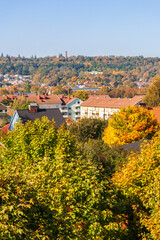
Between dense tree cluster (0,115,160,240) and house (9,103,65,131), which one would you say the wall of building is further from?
dense tree cluster (0,115,160,240)

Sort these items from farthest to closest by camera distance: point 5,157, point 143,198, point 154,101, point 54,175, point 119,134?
1. point 154,101
2. point 119,134
3. point 5,157
4. point 143,198
5. point 54,175

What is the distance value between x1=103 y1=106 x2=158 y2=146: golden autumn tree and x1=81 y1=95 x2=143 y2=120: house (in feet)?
102

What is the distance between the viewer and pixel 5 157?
60.5ft

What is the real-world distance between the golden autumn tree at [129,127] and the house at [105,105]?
102ft

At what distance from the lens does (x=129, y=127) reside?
3528 centimetres

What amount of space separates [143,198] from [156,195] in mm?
1305

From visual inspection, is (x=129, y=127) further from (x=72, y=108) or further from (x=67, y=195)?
(x=72, y=108)

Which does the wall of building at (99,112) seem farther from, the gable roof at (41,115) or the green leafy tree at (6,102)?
the gable roof at (41,115)

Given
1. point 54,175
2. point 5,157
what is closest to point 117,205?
point 54,175

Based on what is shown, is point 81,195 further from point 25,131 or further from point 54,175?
point 25,131

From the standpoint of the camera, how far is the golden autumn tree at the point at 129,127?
3419 cm

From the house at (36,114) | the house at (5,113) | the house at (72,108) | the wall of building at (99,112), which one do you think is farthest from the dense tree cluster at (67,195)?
the house at (72,108)

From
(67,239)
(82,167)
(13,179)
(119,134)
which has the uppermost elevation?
(13,179)

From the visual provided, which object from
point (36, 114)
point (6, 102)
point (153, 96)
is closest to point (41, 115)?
point (36, 114)
